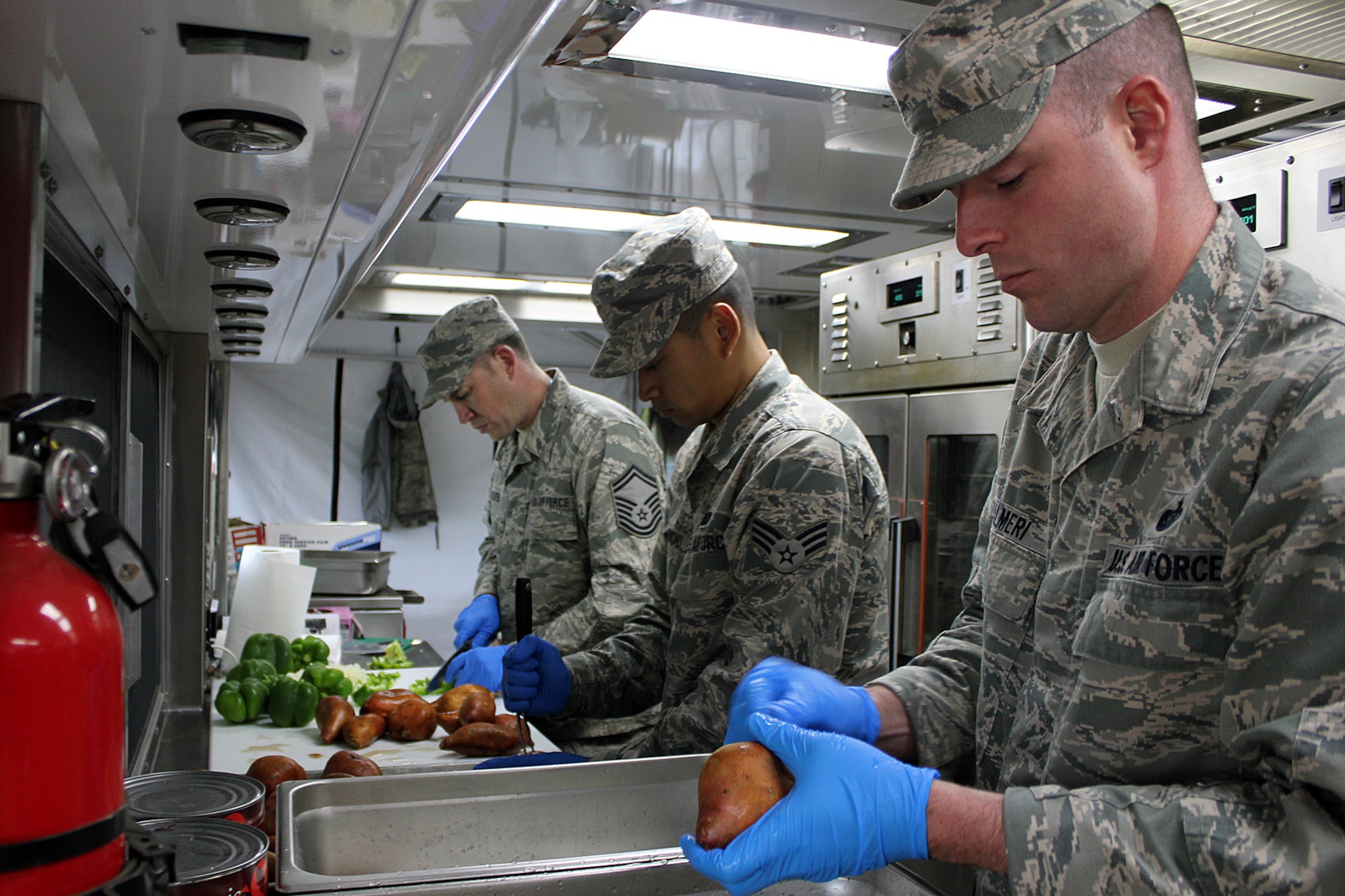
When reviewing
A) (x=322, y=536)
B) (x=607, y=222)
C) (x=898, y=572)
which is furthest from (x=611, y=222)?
(x=322, y=536)

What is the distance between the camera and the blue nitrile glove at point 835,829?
3.36 ft

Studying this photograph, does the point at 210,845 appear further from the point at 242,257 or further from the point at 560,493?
the point at 560,493

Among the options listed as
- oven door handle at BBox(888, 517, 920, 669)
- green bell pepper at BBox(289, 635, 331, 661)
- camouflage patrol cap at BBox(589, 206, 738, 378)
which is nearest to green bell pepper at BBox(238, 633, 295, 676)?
green bell pepper at BBox(289, 635, 331, 661)

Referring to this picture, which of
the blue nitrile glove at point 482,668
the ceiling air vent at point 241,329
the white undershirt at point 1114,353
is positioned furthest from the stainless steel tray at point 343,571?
the white undershirt at point 1114,353

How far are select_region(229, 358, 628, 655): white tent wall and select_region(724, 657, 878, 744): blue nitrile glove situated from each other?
262 inches

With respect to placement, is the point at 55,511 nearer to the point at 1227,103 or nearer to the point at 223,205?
the point at 223,205

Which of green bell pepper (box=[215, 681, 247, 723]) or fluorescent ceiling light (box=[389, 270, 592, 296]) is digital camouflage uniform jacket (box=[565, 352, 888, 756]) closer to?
green bell pepper (box=[215, 681, 247, 723])

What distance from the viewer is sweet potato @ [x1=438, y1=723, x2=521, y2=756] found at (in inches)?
92.7

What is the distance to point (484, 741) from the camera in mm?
2352

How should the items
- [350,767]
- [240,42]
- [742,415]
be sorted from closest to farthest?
[240,42], [350,767], [742,415]

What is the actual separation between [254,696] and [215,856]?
1.92m

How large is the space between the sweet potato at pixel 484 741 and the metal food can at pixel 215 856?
1.34 metres

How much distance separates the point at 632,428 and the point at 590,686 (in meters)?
1.17

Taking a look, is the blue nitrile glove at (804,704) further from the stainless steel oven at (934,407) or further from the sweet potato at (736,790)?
the stainless steel oven at (934,407)
